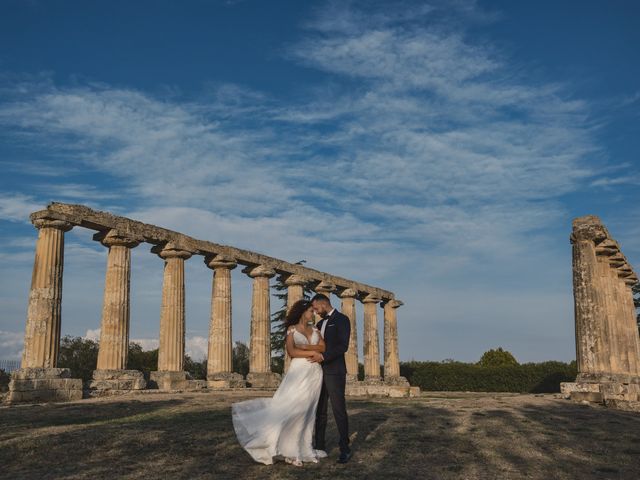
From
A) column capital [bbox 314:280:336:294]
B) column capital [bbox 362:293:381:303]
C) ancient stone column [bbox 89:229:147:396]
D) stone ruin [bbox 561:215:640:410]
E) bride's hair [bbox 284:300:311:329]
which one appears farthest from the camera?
column capital [bbox 362:293:381:303]

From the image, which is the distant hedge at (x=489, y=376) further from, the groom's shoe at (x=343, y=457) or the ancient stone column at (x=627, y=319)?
the groom's shoe at (x=343, y=457)

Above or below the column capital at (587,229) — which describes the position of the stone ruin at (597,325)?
below

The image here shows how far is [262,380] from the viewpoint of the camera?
1315 inches

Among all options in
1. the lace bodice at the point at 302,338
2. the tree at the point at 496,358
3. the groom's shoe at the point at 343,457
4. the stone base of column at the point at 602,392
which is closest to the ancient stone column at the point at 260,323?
the stone base of column at the point at 602,392

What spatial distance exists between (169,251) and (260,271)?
252 inches

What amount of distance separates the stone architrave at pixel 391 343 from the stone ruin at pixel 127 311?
5.37 m

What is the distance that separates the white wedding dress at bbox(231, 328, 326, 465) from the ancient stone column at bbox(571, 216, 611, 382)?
61.6 ft

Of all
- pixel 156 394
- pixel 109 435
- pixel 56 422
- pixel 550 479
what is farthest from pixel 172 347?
pixel 550 479

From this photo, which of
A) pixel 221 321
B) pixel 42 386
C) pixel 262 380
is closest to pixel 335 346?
pixel 42 386

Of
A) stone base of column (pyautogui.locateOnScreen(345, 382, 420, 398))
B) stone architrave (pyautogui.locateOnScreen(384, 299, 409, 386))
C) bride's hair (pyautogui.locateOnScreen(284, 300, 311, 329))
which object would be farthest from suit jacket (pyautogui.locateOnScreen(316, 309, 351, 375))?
stone architrave (pyautogui.locateOnScreen(384, 299, 409, 386))

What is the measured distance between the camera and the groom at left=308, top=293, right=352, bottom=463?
9.79m

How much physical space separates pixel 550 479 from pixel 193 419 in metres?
8.66

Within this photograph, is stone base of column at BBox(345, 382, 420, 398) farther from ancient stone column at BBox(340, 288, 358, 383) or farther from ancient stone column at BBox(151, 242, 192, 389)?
ancient stone column at BBox(340, 288, 358, 383)

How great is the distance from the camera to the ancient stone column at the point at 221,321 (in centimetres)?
3167
